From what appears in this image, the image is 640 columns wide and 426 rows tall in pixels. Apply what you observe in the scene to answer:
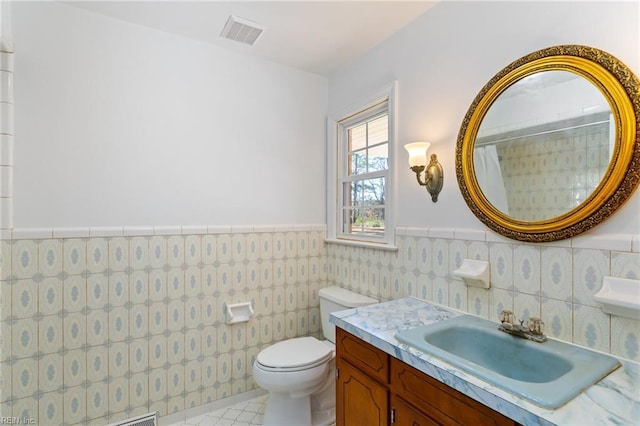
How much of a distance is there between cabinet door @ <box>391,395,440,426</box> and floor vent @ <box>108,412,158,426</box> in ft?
5.26

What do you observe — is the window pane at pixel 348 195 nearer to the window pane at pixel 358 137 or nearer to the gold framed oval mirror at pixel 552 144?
the window pane at pixel 358 137

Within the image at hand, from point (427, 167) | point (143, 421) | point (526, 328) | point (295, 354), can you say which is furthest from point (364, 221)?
point (143, 421)

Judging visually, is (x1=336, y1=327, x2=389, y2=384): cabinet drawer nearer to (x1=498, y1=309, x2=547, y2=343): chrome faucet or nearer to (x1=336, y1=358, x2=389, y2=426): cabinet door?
(x1=336, y1=358, x2=389, y2=426): cabinet door

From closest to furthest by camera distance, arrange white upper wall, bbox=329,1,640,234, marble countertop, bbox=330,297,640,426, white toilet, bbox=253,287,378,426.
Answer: marble countertop, bbox=330,297,640,426
white upper wall, bbox=329,1,640,234
white toilet, bbox=253,287,378,426

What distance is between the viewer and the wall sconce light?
1751 millimetres

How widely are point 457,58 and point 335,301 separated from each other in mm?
1692

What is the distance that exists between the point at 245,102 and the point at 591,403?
2.41 metres

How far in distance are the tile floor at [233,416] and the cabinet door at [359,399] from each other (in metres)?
0.80

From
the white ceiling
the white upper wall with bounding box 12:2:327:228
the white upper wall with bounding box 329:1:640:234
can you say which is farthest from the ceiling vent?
the white upper wall with bounding box 329:1:640:234

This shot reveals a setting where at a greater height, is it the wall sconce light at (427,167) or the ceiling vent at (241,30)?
the ceiling vent at (241,30)

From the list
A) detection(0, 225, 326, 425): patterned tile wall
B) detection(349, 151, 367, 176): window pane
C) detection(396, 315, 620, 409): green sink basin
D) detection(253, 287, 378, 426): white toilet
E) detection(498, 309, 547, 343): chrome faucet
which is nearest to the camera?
detection(396, 315, 620, 409): green sink basin

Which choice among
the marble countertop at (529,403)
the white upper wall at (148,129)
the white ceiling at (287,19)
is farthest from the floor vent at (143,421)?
the white ceiling at (287,19)

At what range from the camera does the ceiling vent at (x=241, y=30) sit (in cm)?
193

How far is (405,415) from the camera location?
1.23m
